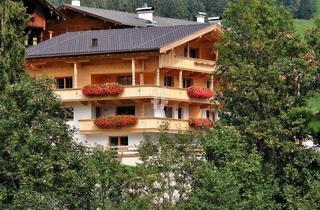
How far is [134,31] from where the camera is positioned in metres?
37.3

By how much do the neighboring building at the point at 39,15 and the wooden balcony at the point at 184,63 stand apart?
9.45m

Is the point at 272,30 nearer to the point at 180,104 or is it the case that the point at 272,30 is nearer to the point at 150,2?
the point at 180,104

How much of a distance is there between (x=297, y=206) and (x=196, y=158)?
3.27 m

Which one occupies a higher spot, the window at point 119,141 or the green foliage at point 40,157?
the green foliage at point 40,157

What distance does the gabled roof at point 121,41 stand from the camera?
34562mm

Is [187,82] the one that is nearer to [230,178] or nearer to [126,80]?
[126,80]

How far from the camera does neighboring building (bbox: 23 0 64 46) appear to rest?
4166cm

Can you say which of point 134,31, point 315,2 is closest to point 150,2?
point 134,31

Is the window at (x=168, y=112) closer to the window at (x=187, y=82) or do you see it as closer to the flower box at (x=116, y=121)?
the window at (x=187, y=82)

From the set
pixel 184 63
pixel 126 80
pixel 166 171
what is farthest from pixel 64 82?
pixel 166 171

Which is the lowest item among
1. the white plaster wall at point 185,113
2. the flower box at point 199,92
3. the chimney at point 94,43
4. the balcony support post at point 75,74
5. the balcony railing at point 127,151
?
the balcony railing at point 127,151

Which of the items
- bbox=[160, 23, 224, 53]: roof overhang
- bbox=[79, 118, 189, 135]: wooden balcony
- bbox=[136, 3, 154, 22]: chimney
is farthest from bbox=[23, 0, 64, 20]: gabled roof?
bbox=[160, 23, 224, 53]: roof overhang

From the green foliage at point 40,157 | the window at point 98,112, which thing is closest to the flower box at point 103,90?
the window at point 98,112

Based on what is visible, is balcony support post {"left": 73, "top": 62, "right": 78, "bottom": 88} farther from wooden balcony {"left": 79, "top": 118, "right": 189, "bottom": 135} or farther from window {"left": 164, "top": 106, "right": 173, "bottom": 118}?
window {"left": 164, "top": 106, "right": 173, "bottom": 118}
